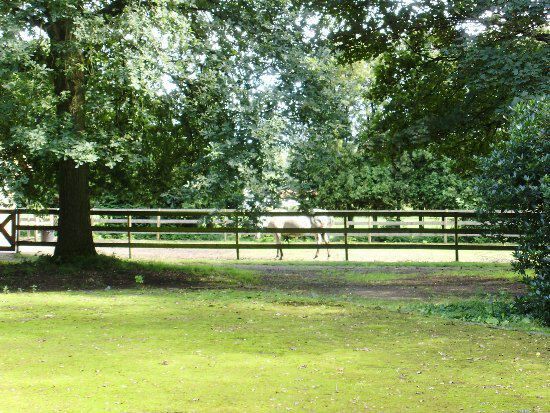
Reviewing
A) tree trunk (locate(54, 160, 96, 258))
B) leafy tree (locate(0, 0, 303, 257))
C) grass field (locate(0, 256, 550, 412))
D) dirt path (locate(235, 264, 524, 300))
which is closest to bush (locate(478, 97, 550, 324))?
grass field (locate(0, 256, 550, 412))

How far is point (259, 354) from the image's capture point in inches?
305

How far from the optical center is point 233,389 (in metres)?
6.20

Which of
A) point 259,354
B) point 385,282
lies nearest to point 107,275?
point 385,282

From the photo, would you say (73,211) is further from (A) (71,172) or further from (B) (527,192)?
(B) (527,192)

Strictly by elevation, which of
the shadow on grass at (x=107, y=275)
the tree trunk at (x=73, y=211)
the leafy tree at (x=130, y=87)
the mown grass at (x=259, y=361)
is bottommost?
the mown grass at (x=259, y=361)

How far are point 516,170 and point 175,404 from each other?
6572 millimetres

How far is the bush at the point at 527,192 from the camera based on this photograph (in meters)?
10.1

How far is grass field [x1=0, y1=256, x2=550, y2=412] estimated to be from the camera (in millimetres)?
5875

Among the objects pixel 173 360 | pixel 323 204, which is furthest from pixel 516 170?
pixel 323 204

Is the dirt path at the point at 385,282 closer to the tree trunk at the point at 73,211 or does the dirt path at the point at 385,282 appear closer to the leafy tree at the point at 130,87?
the leafy tree at the point at 130,87

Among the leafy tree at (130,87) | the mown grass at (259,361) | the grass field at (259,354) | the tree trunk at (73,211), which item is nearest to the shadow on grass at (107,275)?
the tree trunk at (73,211)

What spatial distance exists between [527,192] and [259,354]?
187 inches

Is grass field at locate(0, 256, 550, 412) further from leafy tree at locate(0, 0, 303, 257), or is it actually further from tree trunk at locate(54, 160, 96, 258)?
tree trunk at locate(54, 160, 96, 258)

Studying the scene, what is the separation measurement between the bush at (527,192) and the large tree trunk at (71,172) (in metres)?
8.49
